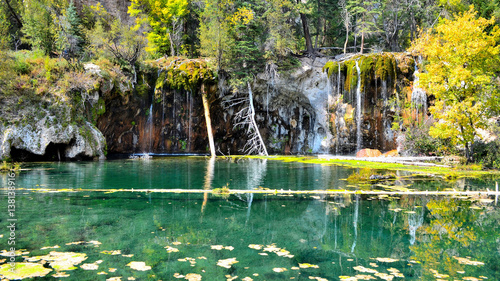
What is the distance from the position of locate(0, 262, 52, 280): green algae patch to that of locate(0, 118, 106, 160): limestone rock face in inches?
574

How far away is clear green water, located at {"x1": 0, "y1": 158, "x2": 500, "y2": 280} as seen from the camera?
13.0ft

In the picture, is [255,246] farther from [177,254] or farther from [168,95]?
[168,95]

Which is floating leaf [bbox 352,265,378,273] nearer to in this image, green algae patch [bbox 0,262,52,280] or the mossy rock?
green algae patch [bbox 0,262,52,280]

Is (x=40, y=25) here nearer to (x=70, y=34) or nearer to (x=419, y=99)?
(x=70, y=34)

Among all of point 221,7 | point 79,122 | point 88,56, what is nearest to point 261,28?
point 221,7

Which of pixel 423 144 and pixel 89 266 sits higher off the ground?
pixel 423 144

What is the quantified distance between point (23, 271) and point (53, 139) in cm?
1534

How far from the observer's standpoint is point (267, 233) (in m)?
5.48

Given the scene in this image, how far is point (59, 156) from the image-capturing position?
18391mm

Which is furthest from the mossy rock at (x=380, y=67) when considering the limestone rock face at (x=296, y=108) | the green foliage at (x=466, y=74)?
the green foliage at (x=466, y=74)

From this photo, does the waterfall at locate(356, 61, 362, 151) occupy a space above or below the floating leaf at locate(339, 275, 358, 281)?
above

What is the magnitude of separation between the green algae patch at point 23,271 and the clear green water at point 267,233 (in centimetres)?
35

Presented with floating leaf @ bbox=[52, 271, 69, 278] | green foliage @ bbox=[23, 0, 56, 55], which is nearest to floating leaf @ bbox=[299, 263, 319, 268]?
floating leaf @ bbox=[52, 271, 69, 278]

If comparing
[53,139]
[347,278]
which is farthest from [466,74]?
[53,139]
